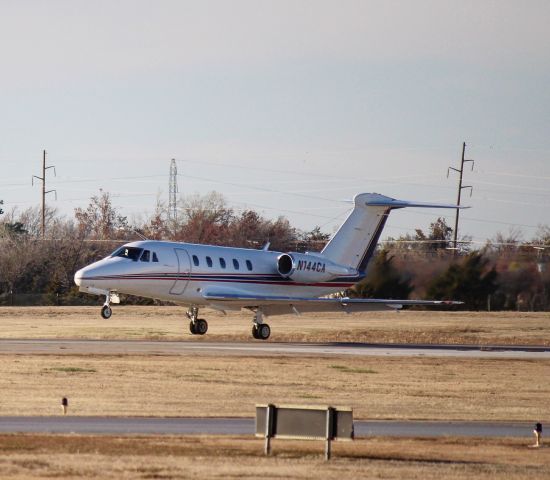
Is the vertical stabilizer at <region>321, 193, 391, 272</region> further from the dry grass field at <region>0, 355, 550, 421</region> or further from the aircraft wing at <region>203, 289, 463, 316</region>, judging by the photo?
the dry grass field at <region>0, 355, 550, 421</region>

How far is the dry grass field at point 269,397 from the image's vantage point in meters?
17.4

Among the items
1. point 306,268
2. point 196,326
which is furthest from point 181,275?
point 306,268

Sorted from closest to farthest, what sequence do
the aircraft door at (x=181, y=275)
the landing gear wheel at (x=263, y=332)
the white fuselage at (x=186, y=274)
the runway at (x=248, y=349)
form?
the runway at (x=248, y=349) → the white fuselage at (x=186, y=274) → the aircraft door at (x=181, y=275) → the landing gear wheel at (x=263, y=332)

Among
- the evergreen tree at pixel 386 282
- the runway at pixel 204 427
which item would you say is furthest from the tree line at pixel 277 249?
the runway at pixel 204 427

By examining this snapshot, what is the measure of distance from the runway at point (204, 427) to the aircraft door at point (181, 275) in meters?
21.5

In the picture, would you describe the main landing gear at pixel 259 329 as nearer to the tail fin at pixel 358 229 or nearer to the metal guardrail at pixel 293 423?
the tail fin at pixel 358 229

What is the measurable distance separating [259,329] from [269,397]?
19.0 m

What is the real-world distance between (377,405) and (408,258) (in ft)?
105

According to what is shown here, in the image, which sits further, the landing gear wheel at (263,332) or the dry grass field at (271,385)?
the landing gear wheel at (263,332)

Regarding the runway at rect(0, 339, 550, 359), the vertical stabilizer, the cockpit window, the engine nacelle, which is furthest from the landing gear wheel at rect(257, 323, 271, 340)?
the cockpit window

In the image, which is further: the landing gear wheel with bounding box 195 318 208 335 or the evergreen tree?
the evergreen tree

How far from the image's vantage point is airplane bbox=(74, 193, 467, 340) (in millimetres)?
43938

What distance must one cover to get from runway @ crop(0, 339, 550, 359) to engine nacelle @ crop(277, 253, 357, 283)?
11.3 ft

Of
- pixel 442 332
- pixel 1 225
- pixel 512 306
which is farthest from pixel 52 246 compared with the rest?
→ pixel 442 332
